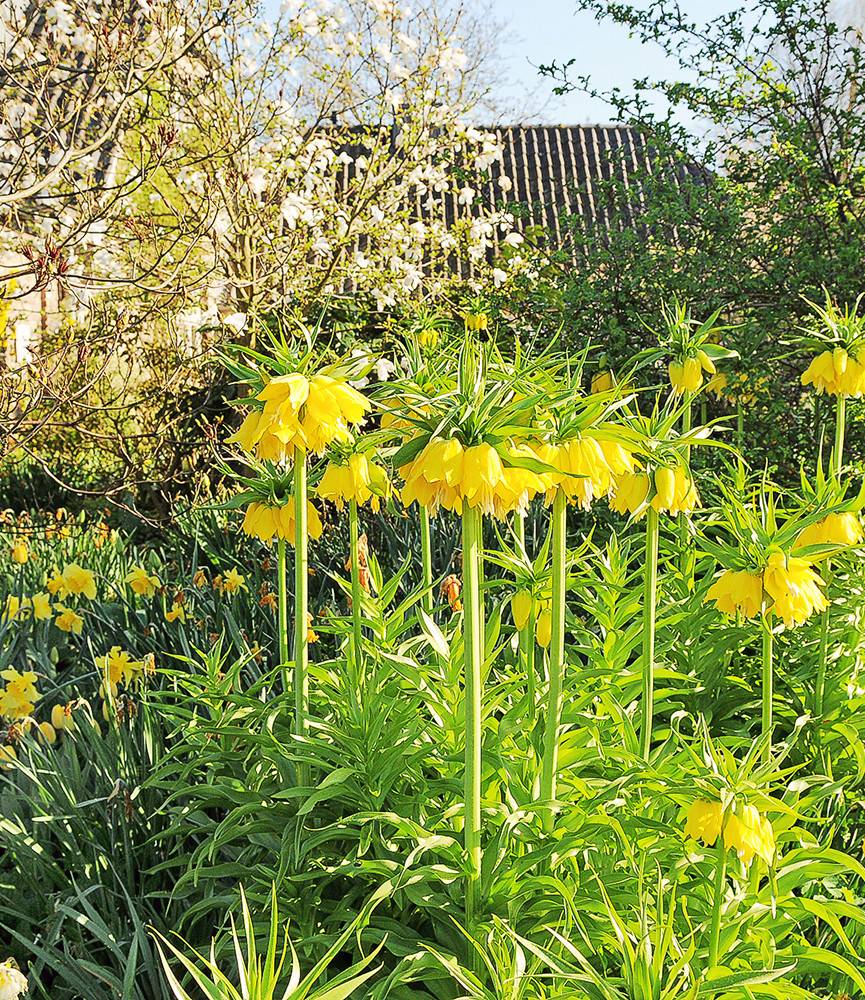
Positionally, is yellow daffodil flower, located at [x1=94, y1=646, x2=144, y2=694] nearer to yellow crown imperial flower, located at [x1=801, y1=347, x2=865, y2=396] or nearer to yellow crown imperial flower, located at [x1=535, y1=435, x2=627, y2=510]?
yellow crown imperial flower, located at [x1=535, y1=435, x2=627, y2=510]

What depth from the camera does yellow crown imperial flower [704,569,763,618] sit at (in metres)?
1.76

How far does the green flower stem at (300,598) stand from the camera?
172cm

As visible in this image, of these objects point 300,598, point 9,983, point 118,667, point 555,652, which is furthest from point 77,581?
point 555,652

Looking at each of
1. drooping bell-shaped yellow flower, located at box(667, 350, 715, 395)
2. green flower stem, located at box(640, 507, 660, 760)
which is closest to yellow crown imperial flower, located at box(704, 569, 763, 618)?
green flower stem, located at box(640, 507, 660, 760)

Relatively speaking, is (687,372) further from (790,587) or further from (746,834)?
(746,834)

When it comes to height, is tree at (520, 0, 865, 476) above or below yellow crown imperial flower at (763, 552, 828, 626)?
above

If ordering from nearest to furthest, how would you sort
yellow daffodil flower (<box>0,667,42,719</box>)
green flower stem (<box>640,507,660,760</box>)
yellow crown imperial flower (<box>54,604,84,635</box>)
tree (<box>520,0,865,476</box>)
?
green flower stem (<box>640,507,660,760</box>) → yellow daffodil flower (<box>0,667,42,719</box>) → yellow crown imperial flower (<box>54,604,84,635</box>) → tree (<box>520,0,865,476</box>)

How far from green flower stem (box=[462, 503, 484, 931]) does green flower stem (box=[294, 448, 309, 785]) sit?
0.37m

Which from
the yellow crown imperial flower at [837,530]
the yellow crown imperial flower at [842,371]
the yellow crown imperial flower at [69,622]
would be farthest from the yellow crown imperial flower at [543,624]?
the yellow crown imperial flower at [69,622]

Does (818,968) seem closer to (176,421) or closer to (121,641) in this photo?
(121,641)

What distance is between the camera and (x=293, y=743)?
5.74ft

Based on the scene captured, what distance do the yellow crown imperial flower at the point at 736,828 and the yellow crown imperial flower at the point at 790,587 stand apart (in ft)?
1.48

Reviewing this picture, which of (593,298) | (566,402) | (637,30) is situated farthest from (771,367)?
(566,402)

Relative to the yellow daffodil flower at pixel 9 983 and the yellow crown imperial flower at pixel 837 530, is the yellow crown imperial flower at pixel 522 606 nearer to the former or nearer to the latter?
the yellow crown imperial flower at pixel 837 530
